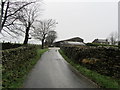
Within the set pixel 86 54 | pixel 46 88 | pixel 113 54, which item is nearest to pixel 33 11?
pixel 86 54

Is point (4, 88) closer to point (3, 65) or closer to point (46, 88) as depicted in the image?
point (46, 88)

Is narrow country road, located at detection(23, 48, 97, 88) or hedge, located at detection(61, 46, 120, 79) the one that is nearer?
narrow country road, located at detection(23, 48, 97, 88)

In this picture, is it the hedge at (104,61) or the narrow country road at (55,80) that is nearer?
the narrow country road at (55,80)

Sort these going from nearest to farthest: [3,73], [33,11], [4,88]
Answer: [4,88] < [3,73] < [33,11]

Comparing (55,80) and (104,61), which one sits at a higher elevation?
(104,61)

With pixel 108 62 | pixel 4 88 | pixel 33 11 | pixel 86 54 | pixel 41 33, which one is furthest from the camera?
pixel 41 33

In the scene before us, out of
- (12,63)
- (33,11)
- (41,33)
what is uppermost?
(33,11)

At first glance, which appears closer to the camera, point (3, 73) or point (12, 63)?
point (3, 73)

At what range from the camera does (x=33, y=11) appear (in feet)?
146

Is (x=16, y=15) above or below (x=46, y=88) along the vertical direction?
above

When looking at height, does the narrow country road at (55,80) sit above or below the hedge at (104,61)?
below

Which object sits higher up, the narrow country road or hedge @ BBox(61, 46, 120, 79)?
hedge @ BBox(61, 46, 120, 79)

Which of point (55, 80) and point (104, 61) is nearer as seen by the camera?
point (55, 80)

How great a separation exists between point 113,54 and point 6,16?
63.8ft
